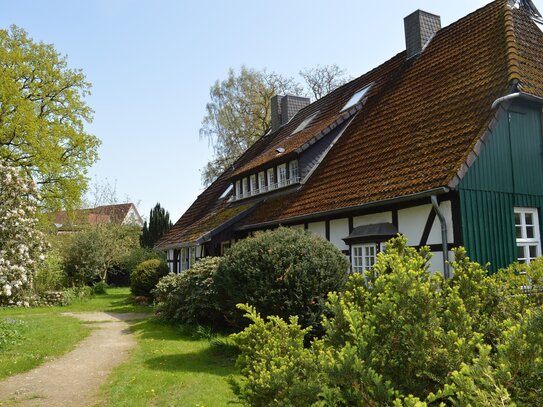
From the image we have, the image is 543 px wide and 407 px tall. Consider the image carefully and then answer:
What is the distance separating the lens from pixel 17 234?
14391 millimetres

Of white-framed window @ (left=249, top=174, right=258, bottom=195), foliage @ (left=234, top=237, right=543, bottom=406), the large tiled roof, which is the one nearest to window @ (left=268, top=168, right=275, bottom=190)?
the large tiled roof

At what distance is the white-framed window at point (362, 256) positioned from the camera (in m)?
11.8

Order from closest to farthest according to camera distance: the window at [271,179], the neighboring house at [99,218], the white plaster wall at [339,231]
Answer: the white plaster wall at [339,231]
the window at [271,179]
the neighboring house at [99,218]

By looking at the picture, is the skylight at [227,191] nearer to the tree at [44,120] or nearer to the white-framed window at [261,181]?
the white-framed window at [261,181]

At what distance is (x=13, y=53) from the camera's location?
82.8ft

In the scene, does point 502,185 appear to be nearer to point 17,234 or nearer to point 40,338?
point 40,338

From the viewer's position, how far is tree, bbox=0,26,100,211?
970 inches

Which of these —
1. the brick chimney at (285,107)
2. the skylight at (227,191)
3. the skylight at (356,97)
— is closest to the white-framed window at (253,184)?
the skylight at (227,191)

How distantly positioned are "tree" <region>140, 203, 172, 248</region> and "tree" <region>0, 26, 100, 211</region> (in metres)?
8.50

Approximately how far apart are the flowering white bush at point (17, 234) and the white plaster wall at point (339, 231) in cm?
898

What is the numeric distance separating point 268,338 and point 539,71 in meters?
11.1

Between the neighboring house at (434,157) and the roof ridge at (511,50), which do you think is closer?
the neighboring house at (434,157)

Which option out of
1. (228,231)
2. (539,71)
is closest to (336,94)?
(228,231)

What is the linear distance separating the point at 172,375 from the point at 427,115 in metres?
9.11
